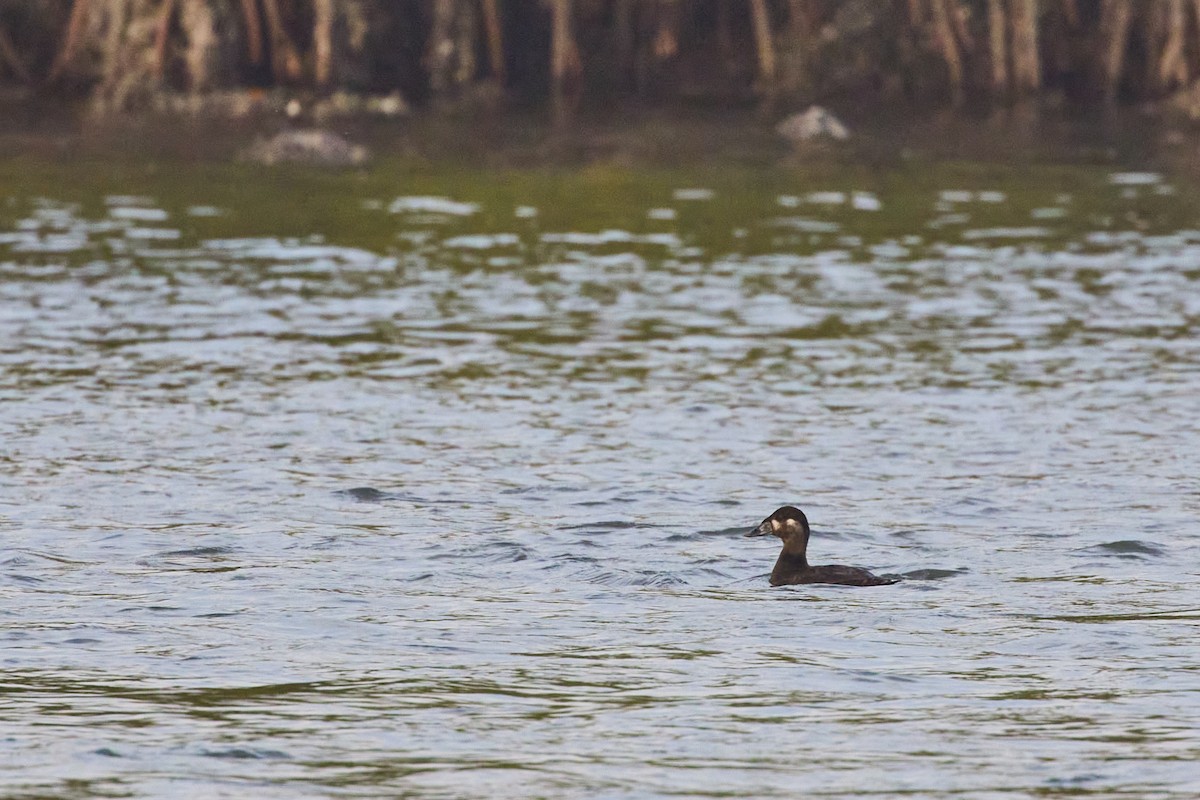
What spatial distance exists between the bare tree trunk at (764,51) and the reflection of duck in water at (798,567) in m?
36.7

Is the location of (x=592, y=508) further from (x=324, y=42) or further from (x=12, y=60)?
(x=12, y=60)

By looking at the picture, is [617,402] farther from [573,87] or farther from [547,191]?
[573,87]

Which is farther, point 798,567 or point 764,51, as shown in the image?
point 764,51

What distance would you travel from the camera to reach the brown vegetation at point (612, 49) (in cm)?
4694

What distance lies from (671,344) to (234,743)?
41.7ft

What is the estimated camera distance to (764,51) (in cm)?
5016

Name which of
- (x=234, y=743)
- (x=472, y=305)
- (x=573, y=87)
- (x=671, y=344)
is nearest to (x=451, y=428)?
(x=671, y=344)

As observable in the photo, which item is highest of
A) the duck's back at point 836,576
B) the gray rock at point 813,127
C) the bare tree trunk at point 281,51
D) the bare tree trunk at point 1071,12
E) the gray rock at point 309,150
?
the bare tree trunk at point 281,51

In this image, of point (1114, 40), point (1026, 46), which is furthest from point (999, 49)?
point (1114, 40)

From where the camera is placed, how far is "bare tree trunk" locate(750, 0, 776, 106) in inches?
1954

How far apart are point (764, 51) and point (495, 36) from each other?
5387mm

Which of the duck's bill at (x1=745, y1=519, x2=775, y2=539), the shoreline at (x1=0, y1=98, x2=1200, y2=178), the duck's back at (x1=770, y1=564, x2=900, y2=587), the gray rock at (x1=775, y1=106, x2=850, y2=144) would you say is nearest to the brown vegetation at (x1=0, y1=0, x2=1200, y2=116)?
the shoreline at (x1=0, y1=98, x2=1200, y2=178)

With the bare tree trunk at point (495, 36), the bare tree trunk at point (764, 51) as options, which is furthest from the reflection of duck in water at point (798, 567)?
the bare tree trunk at point (764, 51)

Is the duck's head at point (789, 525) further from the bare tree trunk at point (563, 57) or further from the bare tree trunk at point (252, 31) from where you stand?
the bare tree trunk at point (252, 31)
